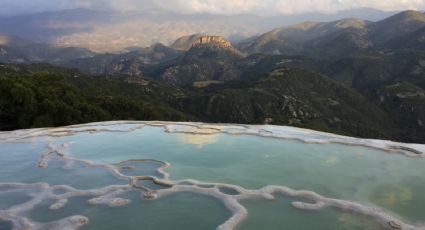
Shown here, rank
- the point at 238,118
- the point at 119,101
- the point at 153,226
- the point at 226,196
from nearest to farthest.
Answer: the point at 153,226 → the point at 226,196 → the point at 119,101 → the point at 238,118

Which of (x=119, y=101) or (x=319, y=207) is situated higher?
(x=319, y=207)

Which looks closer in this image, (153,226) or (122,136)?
(153,226)

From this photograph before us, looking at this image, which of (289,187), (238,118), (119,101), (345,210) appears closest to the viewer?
(345,210)

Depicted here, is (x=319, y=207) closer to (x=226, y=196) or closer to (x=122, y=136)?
(x=226, y=196)

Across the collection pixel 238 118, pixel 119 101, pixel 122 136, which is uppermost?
pixel 122 136

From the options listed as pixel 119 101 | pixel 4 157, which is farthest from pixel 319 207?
pixel 119 101

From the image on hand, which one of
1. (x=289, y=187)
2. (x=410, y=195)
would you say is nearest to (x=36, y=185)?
(x=289, y=187)

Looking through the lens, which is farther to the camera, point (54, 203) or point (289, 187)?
point (289, 187)

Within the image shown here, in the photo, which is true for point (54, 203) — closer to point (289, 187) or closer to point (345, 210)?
point (289, 187)

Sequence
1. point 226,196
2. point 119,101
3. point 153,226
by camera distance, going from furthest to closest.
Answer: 1. point 119,101
2. point 226,196
3. point 153,226
